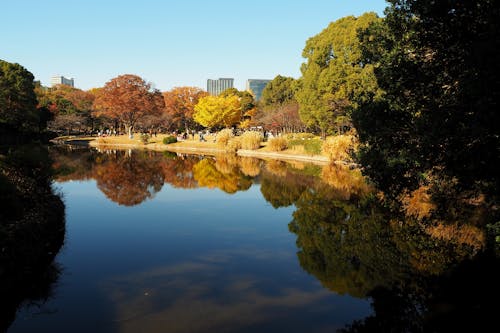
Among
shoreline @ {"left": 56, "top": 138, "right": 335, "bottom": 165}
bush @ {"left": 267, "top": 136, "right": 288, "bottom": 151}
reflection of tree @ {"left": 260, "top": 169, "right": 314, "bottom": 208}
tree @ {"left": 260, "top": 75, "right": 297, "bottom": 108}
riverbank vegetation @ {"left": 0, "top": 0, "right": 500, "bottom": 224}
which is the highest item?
tree @ {"left": 260, "top": 75, "right": 297, "bottom": 108}

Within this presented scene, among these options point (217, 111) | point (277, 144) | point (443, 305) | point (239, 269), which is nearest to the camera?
point (443, 305)

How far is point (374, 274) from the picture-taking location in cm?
1086

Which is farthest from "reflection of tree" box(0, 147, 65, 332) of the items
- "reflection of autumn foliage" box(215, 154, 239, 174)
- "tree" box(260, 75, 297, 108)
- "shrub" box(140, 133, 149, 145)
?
"tree" box(260, 75, 297, 108)

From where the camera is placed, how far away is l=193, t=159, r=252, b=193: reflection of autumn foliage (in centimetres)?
2592

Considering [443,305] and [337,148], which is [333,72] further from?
[443,305]

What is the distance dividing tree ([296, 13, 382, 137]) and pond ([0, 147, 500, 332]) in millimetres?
19037

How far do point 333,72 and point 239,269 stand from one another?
3040 centimetres

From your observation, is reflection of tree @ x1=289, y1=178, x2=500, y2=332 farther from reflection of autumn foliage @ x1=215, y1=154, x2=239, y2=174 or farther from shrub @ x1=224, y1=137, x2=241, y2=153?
shrub @ x1=224, y1=137, x2=241, y2=153

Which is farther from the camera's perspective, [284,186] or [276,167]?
[276,167]

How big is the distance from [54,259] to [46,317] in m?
3.82

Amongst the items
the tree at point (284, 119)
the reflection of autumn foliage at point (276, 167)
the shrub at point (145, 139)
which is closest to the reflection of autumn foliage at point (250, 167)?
the reflection of autumn foliage at point (276, 167)

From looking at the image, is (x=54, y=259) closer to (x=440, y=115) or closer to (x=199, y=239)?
(x=199, y=239)

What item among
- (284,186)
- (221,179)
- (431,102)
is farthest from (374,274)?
(221,179)

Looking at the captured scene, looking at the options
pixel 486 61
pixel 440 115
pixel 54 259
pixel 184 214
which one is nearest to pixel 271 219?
pixel 184 214
